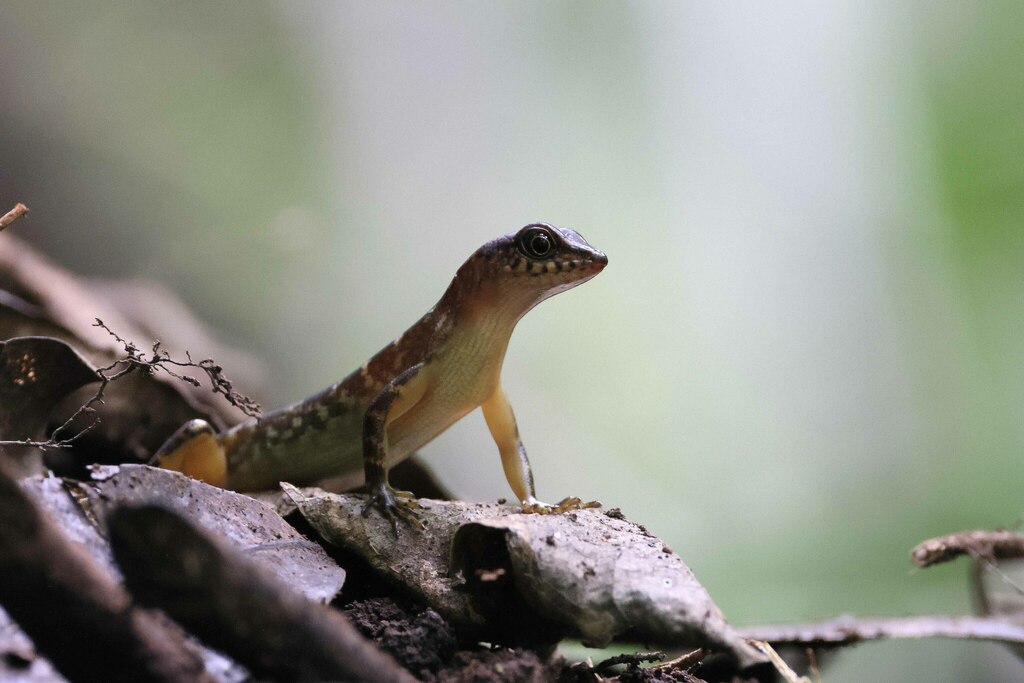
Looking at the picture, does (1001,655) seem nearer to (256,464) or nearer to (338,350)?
(256,464)

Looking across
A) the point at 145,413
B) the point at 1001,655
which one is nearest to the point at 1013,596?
the point at 1001,655

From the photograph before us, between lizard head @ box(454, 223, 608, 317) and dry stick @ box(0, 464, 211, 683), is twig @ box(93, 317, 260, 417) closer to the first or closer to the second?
lizard head @ box(454, 223, 608, 317)

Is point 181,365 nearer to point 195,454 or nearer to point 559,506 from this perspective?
point 195,454

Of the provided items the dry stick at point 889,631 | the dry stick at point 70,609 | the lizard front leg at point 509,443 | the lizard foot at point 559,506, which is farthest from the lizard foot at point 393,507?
the dry stick at point 889,631

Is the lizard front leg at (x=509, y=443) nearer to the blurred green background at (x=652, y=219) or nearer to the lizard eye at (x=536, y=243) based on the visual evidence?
the lizard eye at (x=536, y=243)

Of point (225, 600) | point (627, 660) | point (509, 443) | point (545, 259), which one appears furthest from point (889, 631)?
point (225, 600)

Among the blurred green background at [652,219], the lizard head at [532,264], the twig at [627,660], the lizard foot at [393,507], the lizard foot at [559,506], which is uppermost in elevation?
the blurred green background at [652,219]
